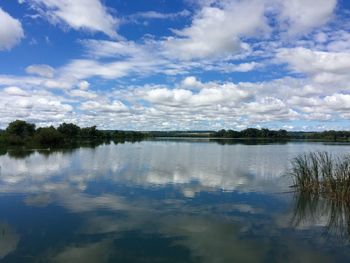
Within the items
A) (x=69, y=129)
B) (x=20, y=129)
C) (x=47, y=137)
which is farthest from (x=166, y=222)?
(x=69, y=129)

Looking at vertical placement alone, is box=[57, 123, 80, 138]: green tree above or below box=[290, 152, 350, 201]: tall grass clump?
above

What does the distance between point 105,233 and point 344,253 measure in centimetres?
671

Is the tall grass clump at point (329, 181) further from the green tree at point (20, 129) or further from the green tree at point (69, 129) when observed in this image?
the green tree at point (69, 129)

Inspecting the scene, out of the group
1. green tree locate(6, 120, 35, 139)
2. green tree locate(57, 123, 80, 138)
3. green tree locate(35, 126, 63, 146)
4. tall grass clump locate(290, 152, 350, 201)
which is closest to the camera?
tall grass clump locate(290, 152, 350, 201)

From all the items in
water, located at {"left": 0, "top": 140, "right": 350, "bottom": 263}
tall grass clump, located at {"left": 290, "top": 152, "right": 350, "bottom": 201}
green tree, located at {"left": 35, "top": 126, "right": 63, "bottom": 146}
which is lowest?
water, located at {"left": 0, "top": 140, "right": 350, "bottom": 263}

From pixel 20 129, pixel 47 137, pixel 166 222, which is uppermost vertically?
pixel 20 129

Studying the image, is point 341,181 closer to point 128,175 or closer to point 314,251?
point 314,251

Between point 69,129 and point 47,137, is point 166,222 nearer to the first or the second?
point 47,137

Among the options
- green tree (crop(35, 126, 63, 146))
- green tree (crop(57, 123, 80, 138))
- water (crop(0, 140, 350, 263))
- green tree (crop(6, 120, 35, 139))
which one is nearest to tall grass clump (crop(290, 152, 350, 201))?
water (crop(0, 140, 350, 263))

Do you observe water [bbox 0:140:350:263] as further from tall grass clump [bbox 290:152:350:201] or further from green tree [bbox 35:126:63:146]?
green tree [bbox 35:126:63:146]

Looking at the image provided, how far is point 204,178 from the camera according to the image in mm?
24781

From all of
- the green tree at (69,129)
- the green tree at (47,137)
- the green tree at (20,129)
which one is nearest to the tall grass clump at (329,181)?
the green tree at (47,137)

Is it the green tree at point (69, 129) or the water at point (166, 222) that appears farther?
the green tree at point (69, 129)

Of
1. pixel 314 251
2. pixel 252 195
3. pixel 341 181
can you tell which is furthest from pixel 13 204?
pixel 341 181
